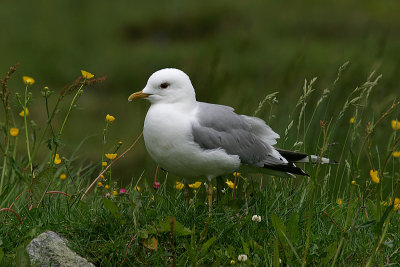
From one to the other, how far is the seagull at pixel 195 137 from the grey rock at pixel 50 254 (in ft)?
2.38

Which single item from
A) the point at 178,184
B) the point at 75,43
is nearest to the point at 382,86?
the point at 178,184

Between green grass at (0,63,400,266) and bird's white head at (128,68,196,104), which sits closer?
green grass at (0,63,400,266)

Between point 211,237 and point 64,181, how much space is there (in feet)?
4.26

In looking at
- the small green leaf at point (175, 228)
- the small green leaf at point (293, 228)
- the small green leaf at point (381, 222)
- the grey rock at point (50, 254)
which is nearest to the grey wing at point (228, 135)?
the small green leaf at point (175, 228)

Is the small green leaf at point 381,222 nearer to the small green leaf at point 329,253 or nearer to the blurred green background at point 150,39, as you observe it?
the small green leaf at point 329,253

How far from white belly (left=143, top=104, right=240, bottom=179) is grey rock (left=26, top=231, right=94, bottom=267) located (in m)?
0.72

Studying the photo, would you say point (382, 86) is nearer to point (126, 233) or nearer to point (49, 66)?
point (126, 233)

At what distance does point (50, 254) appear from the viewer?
331cm

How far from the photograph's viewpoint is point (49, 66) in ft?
35.5

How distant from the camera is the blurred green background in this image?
396 inches

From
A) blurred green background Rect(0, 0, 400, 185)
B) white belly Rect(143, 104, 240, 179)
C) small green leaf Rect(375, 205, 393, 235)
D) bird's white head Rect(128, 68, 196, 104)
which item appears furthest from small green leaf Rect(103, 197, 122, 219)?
blurred green background Rect(0, 0, 400, 185)

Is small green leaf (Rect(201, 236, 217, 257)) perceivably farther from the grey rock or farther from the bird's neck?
the bird's neck

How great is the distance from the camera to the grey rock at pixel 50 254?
10.8 feet

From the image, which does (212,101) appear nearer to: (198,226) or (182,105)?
(182,105)
